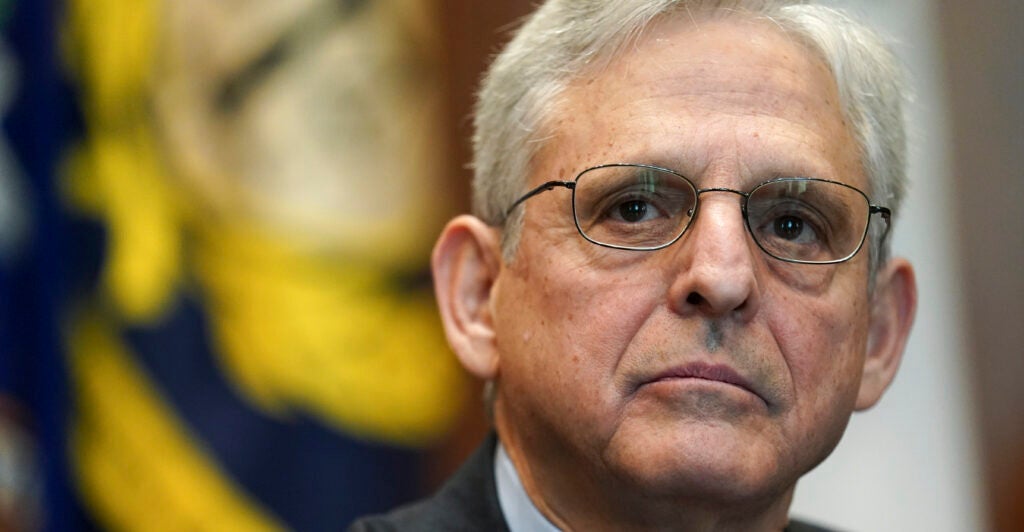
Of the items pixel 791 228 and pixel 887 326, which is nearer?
pixel 791 228

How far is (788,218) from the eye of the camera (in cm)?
205

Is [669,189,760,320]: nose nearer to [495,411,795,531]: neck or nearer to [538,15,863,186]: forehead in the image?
Result: [538,15,863,186]: forehead

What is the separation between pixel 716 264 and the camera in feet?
6.16

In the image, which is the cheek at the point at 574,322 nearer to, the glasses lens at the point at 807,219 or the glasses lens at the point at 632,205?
the glasses lens at the point at 632,205

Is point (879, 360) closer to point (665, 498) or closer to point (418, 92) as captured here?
point (665, 498)

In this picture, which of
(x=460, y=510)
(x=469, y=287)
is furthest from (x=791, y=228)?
(x=460, y=510)

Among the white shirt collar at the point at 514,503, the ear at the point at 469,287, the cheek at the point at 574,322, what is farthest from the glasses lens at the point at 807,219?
the white shirt collar at the point at 514,503

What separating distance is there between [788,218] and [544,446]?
22.8 inches

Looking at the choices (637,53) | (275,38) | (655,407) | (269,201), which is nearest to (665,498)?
(655,407)

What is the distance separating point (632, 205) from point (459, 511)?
649mm

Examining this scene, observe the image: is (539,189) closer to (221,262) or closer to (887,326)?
(887,326)

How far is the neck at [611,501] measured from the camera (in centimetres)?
197

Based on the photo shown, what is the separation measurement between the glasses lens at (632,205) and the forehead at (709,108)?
0.03 m

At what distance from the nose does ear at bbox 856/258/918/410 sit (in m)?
0.50
